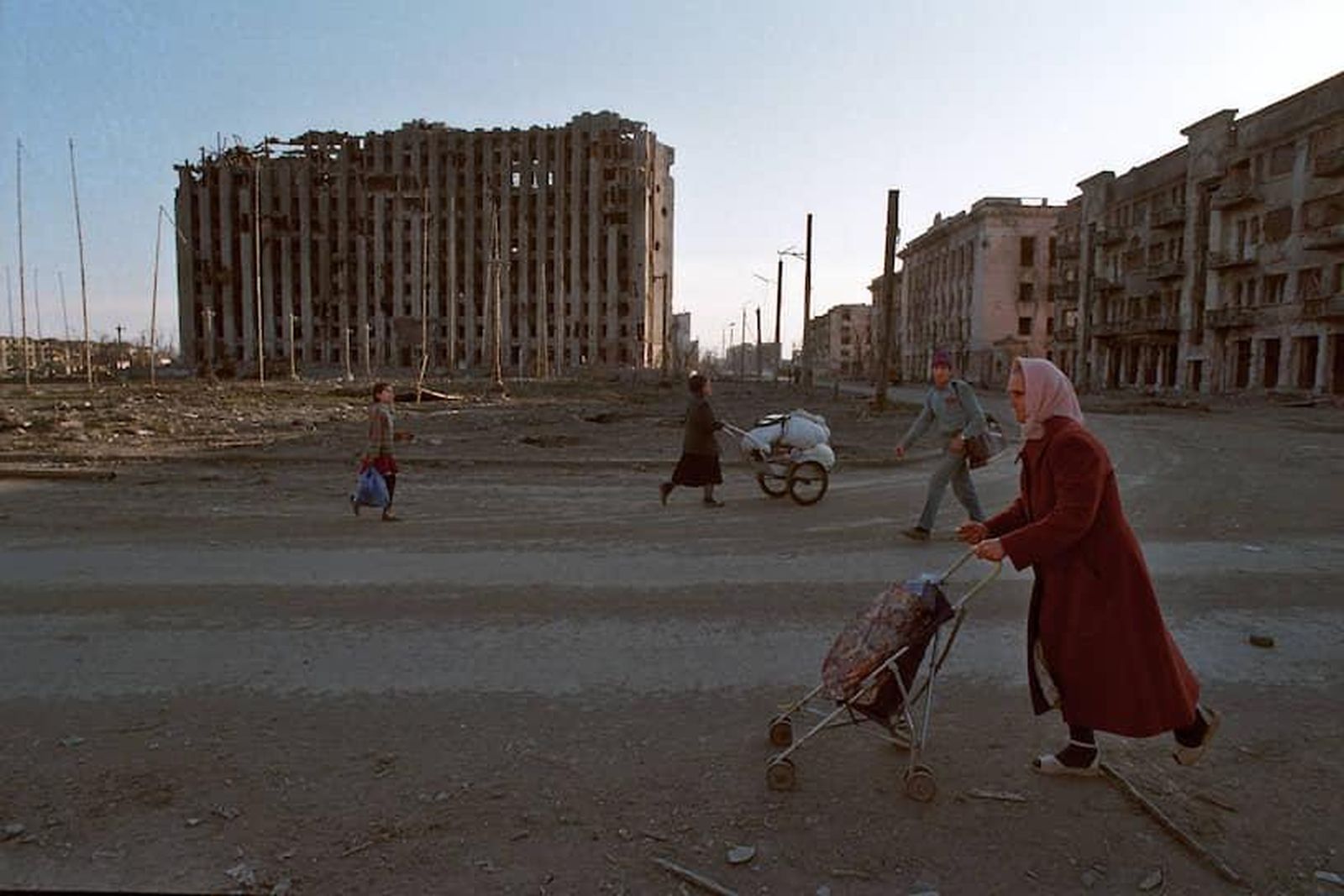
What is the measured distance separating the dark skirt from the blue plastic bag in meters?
3.27

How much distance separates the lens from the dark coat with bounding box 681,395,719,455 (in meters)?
10.2

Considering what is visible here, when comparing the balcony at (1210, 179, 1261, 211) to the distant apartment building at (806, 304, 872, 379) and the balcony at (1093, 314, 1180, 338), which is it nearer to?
the balcony at (1093, 314, 1180, 338)

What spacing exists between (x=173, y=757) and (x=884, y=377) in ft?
82.0

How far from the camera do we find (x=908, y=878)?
2.89 meters

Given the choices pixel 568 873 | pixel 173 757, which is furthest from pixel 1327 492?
pixel 173 757

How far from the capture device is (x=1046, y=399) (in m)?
3.44

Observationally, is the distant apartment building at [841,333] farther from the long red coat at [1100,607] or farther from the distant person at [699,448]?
the long red coat at [1100,607]

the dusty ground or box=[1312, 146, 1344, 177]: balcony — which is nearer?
the dusty ground

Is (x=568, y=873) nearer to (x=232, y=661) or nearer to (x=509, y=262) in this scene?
(x=232, y=661)

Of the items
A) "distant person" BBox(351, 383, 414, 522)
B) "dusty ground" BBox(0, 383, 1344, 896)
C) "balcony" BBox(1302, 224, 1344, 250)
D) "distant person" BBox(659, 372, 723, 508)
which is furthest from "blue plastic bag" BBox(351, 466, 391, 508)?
"balcony" BBox(1302, 224, 1344, 250)

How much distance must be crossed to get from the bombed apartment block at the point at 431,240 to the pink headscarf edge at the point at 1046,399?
10133cm

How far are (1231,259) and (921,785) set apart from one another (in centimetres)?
5432

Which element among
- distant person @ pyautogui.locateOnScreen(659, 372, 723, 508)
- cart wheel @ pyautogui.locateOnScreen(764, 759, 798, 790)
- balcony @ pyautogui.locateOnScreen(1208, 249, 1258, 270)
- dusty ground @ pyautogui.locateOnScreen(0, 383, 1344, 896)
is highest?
balcony @ pyautogui.locateOnScreen(1208, 249, 1258, 270)

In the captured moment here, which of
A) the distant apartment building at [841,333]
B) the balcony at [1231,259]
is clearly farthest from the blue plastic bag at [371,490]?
the distant apartment building at [841,333]
